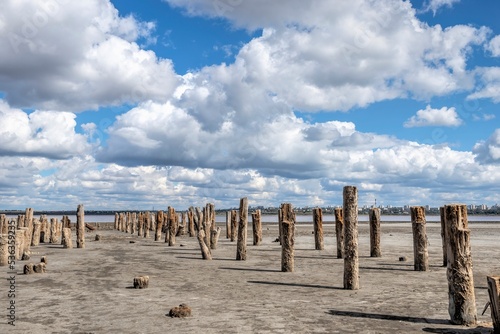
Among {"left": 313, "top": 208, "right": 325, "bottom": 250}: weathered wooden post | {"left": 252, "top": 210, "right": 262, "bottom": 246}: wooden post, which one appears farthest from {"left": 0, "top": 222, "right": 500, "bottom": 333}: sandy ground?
{"left": 252, "top": 210, "right": 262, "bottom": 246}: wooden post

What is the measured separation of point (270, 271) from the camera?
1620 cm

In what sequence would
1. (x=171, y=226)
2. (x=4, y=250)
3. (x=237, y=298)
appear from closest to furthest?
(x=237, y=298) → (x=4, y=250) → (x=171, y=226)

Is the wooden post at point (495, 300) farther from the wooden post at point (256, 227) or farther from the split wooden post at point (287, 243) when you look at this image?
the wooden post at point (256, 227)

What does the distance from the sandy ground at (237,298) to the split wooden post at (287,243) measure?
0.49 meters

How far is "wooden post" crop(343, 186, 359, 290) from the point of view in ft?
40.2

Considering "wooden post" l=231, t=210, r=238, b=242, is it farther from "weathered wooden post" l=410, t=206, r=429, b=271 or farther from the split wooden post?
"weathered wooden post" l=410, t=206, r=429, b=271

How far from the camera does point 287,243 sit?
15602 millimetres

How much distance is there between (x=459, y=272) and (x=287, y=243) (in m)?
7.47

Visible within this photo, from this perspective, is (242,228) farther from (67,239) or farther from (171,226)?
(67,239)

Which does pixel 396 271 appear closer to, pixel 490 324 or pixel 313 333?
pixel 490 324

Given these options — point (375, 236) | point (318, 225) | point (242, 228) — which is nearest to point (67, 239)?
point (242, 228)

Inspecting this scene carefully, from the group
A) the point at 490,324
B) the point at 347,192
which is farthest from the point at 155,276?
the point at 490,324

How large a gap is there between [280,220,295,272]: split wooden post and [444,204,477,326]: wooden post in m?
7.10

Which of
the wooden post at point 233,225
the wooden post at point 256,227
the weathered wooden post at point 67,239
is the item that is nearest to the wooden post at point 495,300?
the wooden post at point 256,227
